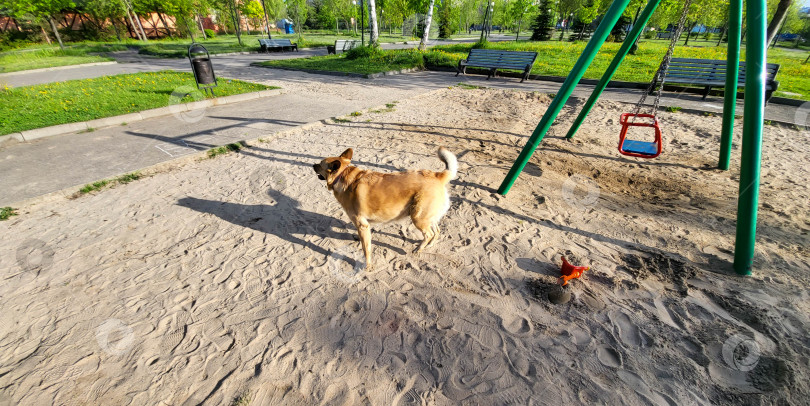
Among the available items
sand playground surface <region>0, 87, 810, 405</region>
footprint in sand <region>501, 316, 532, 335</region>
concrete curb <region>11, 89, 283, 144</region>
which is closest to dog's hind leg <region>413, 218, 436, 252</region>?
sand playground surface <region>0, 87, 810, 405</region>

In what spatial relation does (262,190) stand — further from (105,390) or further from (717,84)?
(717,84)

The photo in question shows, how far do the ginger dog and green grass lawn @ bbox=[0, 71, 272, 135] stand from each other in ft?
31.1

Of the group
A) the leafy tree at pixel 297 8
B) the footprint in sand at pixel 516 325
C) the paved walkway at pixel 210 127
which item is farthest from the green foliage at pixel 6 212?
the leafy tree at pixel 297 8

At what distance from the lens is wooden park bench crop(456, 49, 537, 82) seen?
51.2ft

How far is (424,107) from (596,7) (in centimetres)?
3690

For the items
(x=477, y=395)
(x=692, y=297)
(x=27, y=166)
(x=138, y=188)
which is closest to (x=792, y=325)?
(x=692, y=297)

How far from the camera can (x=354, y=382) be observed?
2.68 metres

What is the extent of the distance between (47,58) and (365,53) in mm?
22665

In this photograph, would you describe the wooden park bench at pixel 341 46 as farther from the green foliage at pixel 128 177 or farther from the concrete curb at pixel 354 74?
the green foliage at pixel 128 177

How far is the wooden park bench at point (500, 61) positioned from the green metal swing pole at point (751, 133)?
13024 mm

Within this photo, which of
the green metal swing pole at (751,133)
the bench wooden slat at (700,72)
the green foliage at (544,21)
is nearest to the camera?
the green metal swing pole at (751,133)

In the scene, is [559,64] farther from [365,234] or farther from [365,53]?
[365,234]

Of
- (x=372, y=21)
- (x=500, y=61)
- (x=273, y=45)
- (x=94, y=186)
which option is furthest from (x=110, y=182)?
(x=273, y=45)

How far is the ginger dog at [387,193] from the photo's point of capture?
3.78 metres
